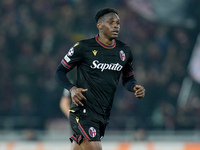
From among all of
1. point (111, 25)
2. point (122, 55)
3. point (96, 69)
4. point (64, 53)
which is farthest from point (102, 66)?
point (64, 53)

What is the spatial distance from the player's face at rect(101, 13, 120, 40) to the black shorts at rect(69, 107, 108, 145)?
878mm

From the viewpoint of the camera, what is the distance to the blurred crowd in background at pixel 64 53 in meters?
10.6

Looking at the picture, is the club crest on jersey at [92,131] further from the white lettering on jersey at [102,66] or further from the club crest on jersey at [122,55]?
the club crest on jersey at [122,55]

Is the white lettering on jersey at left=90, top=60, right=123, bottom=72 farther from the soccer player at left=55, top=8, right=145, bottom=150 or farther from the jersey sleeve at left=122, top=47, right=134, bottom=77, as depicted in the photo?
the jersey sleeve at left=122, top=47, right=134, bottom=77

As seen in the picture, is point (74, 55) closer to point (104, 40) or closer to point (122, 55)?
point (104, 40)

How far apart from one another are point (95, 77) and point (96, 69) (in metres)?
0.09

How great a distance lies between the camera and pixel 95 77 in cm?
502

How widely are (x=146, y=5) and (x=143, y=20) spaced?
41cm

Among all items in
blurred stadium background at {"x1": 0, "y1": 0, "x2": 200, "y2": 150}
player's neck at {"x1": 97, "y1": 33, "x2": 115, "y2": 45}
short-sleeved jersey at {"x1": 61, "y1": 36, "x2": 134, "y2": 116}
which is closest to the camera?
short-sleeved jersey at {"x1": 61, "y1": 36, "x2": 134, "y2": 116}

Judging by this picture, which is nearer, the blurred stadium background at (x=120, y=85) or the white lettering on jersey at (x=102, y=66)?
the white lettering on jersey at (x=102, y=66)

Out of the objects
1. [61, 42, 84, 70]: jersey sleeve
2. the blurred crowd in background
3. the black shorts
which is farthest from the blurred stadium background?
[61, 42, 84, 70]: jersey sleeve

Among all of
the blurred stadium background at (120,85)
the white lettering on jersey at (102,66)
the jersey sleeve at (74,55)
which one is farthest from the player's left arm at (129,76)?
the blurred stadium background at (120,85)

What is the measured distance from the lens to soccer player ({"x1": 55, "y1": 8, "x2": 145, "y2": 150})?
4.96 meters

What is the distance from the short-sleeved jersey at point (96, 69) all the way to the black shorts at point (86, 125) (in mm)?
80
